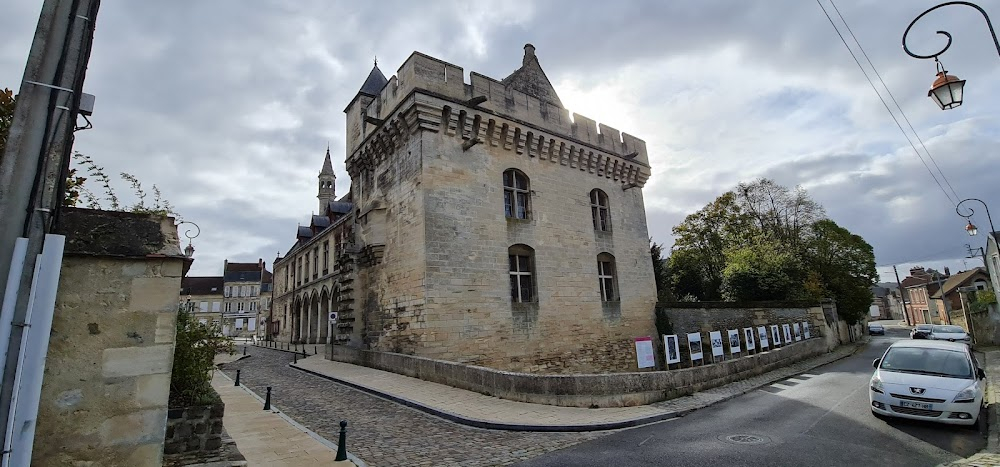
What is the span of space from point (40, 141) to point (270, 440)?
15.5 feet

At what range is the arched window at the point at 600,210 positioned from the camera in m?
17.8

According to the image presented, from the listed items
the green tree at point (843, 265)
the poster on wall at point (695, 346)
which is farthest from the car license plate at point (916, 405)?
the green tree at point (843, 265)

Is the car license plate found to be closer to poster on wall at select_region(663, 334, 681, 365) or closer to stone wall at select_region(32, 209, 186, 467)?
poster on wall at select_region(663, 334, 681, 365)

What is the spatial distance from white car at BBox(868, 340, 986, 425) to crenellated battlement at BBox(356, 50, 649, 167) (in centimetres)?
1115

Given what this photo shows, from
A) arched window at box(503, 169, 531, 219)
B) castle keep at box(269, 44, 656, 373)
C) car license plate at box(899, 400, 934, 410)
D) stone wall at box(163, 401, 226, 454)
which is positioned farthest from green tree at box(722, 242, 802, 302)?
stone wall at box(163, 401, 226, 454)

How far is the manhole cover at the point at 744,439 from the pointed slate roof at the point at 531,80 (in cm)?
1377

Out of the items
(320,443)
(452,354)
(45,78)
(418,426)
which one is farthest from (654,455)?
(452,354)

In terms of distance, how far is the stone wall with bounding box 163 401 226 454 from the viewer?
4.55 metres

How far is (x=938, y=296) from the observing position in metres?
43.6

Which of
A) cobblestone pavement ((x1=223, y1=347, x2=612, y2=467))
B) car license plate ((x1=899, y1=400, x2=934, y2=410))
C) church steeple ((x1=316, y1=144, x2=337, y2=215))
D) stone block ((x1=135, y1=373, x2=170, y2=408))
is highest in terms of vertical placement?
church steeple ((x1=316, y1=144, x2=337, y2=215))

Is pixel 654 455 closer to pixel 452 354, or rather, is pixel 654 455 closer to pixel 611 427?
pixel 611 427

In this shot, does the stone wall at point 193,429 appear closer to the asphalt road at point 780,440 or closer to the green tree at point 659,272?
the asphalt road at point 780,440

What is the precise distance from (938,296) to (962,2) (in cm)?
5469

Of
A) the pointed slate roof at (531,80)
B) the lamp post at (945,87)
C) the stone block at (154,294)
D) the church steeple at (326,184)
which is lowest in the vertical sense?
the stone block at (154,294)
